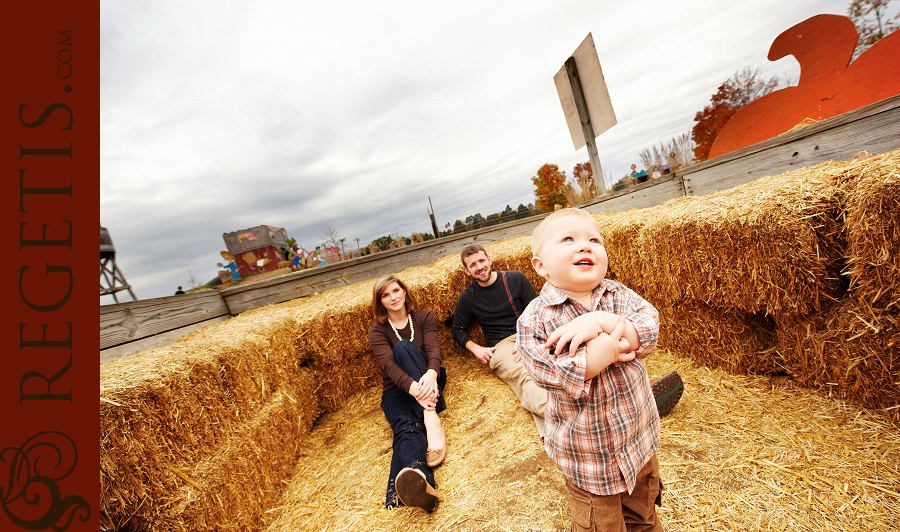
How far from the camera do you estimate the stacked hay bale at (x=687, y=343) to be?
171cm

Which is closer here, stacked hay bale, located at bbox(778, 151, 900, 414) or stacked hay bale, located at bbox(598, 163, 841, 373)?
stacked hay bale, located at bbox(778, 151, 900, 414)

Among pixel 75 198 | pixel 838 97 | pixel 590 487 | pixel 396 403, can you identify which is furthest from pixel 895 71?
pixel 75 198

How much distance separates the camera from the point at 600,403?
118cm

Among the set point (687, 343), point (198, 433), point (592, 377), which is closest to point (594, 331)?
point (592, 377)

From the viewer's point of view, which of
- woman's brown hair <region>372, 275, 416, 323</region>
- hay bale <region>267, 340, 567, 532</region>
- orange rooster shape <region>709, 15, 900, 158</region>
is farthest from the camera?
orange rooster shape <region>709, 15, 900, 158</region>

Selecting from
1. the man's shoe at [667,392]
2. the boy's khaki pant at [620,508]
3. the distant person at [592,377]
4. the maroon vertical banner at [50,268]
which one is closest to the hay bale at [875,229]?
the man's shoe at [667,392]

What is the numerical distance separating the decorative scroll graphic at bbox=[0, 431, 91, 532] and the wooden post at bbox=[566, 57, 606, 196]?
6.08 meters

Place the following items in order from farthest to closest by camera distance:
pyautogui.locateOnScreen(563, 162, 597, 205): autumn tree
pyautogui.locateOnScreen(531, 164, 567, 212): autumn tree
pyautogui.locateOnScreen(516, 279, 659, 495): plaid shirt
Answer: pyautogui.locateOnScreen(531, 164, 567, 212): autumn tree, pyautogui.locateOnScreen(563, 162, 597, 205): autumn tree, pyautogui.locateOnScreen(516, 279, 659, 495): plaid shirt

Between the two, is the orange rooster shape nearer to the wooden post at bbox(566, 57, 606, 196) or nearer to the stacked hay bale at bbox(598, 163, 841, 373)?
the wooden post at bbox(566, 57, 606, 196)

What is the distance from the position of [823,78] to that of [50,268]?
6984 millimetres

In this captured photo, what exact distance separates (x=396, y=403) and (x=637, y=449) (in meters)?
2.22

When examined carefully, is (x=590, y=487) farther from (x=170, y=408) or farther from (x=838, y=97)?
(x=838, y=97)

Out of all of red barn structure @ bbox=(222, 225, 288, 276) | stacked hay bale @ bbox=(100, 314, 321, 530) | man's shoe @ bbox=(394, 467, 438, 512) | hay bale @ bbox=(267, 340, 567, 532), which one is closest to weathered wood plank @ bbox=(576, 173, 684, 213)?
hay bale @ bbox=(267, 340, 567, 532)

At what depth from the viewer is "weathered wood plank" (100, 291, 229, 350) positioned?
2.70 m
